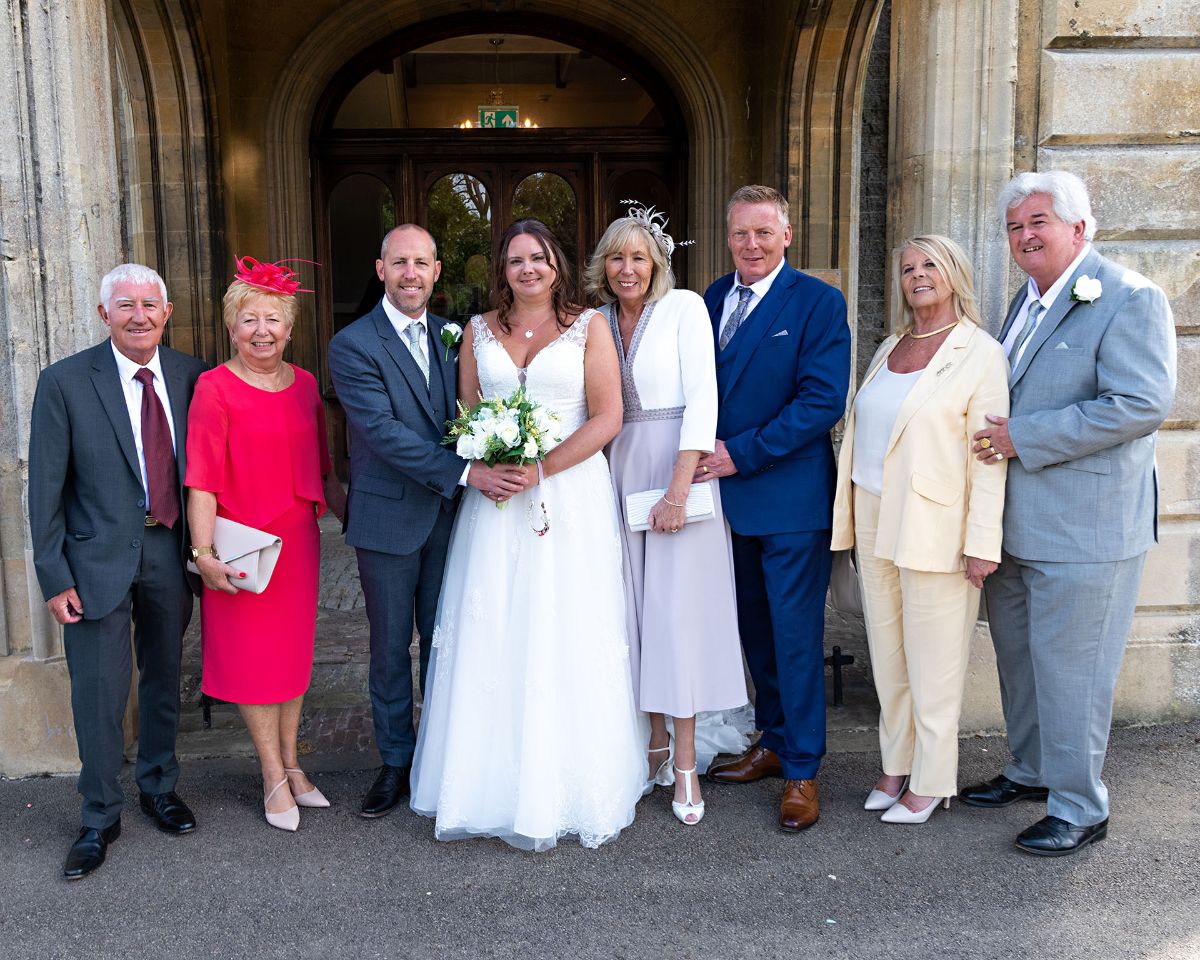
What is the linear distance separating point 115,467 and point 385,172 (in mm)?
6976

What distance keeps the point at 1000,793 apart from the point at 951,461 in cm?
139

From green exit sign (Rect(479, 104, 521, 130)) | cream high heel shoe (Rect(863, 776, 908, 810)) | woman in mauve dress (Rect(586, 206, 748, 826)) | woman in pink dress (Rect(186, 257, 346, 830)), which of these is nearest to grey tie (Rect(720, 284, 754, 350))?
woman in mauve dress (Rect(586, 206, 748, 826))

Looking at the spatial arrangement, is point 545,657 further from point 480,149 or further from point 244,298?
point 480,149

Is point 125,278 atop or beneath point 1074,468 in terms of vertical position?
atop

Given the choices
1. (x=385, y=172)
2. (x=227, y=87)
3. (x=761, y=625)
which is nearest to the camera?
(x=761, y=625)

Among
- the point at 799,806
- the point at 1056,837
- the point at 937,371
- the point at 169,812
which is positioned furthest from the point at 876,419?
the point at 169,812

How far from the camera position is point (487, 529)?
381 cm

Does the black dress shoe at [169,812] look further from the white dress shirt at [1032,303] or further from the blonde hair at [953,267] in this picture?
the white dress shirt at [1032,303]

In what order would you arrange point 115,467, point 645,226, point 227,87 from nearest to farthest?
point 115,467
point 645,226
point 227,87

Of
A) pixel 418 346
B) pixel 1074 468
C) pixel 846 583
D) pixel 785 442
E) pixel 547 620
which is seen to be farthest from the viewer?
pixel 846 583

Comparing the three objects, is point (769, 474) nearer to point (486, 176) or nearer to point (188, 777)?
point (188, 777)

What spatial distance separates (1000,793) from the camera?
407 centimetres

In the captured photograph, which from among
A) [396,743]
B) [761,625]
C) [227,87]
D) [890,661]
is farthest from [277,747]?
[227,87]

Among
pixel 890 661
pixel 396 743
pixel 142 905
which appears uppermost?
pixel 890 661
